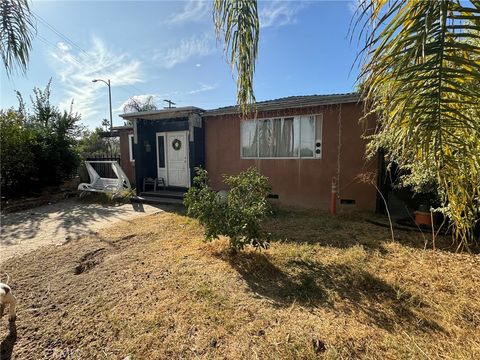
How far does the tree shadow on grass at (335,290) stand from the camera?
2.24 meters

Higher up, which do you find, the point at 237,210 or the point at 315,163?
the point at 315,163

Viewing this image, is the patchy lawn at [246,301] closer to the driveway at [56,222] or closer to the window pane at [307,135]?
the driveway at [56,222]

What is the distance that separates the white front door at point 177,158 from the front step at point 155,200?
991 mm

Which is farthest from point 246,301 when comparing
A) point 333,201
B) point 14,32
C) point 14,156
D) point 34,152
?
point 34,152

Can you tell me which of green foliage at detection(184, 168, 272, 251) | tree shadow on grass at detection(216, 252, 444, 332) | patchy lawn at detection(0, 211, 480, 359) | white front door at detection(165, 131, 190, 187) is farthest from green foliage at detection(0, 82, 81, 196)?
tree shadow on grass at detection(216, 252, 444, 332)

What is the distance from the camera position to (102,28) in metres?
5.70

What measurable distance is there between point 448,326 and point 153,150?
902cm

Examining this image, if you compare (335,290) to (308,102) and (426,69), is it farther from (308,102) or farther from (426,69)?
(308,102)

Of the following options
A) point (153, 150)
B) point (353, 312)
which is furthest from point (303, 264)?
point (153, 150)

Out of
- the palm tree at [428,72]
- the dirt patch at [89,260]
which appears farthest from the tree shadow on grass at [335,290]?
the dirt patch at [89,260]

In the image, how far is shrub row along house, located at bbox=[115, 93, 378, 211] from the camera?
6.08 m

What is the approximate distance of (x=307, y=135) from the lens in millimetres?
6562

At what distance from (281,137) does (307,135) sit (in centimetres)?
72

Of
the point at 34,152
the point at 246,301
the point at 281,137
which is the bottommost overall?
the point at 246,301
